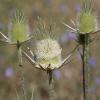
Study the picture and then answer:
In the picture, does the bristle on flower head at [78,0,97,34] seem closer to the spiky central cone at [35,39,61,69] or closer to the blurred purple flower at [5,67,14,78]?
the spiky central cone at [35,39,61,69]

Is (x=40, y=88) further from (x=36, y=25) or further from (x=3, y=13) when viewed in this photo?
(x=36, y=25)

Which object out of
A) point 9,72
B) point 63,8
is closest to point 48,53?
point 9,72

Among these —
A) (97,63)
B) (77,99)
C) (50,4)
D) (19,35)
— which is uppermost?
(50,4)

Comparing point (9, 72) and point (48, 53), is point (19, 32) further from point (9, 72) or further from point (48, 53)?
point (9, 72)

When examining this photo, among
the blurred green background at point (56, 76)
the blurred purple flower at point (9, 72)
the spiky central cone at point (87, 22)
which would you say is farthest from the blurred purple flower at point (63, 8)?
the spiky central cone at point (87, 22)

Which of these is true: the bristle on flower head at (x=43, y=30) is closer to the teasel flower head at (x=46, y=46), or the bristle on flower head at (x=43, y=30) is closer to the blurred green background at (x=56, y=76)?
the teasel flower head at (x=46, y=46)

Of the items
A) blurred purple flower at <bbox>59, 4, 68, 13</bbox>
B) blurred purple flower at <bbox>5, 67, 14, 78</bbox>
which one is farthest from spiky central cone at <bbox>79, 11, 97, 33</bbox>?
blurred purple flower at <bbox>59, 4, 68, 13</bbox>

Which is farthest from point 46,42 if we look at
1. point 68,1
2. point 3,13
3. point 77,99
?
point 68,1

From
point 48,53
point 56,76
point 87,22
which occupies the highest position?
point 87,22
